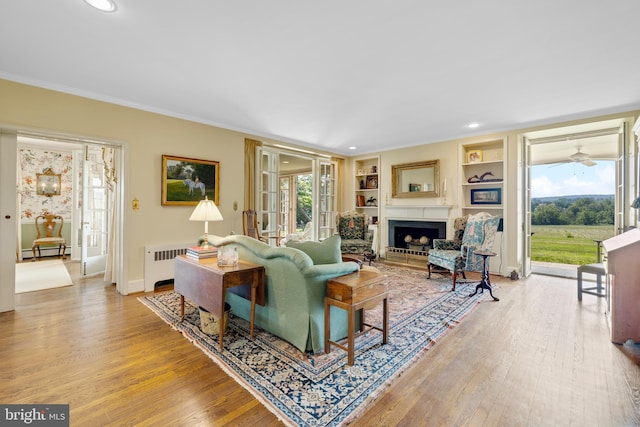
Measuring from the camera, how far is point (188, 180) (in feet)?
13.7

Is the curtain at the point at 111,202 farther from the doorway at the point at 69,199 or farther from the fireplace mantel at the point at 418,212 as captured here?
the fireplace mantel at the point at 418,212

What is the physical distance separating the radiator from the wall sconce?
429cm

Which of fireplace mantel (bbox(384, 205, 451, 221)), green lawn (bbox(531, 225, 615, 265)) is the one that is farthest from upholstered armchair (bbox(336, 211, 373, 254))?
green lawn (bbox(531, 225, 615, 265))

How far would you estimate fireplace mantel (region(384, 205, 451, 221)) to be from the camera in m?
5.33

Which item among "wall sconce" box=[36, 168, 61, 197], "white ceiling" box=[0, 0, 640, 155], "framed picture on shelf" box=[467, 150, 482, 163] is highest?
"white ceiling" box=[0, 0, 640, 155]

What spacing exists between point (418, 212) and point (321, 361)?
13.9 feet

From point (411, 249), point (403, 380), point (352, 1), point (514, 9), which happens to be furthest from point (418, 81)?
point (411, 249)

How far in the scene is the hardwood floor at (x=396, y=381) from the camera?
5.14 ft

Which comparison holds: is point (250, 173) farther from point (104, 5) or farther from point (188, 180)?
point (104, 5)

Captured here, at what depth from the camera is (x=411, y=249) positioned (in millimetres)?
5902

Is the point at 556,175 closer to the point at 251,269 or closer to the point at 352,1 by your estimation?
the point at 352,1

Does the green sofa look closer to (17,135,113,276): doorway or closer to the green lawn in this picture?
(17,135,113,276): doorway

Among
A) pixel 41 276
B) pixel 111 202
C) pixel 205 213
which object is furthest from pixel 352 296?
pixel 41 276

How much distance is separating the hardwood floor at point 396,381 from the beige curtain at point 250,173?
2383mm
